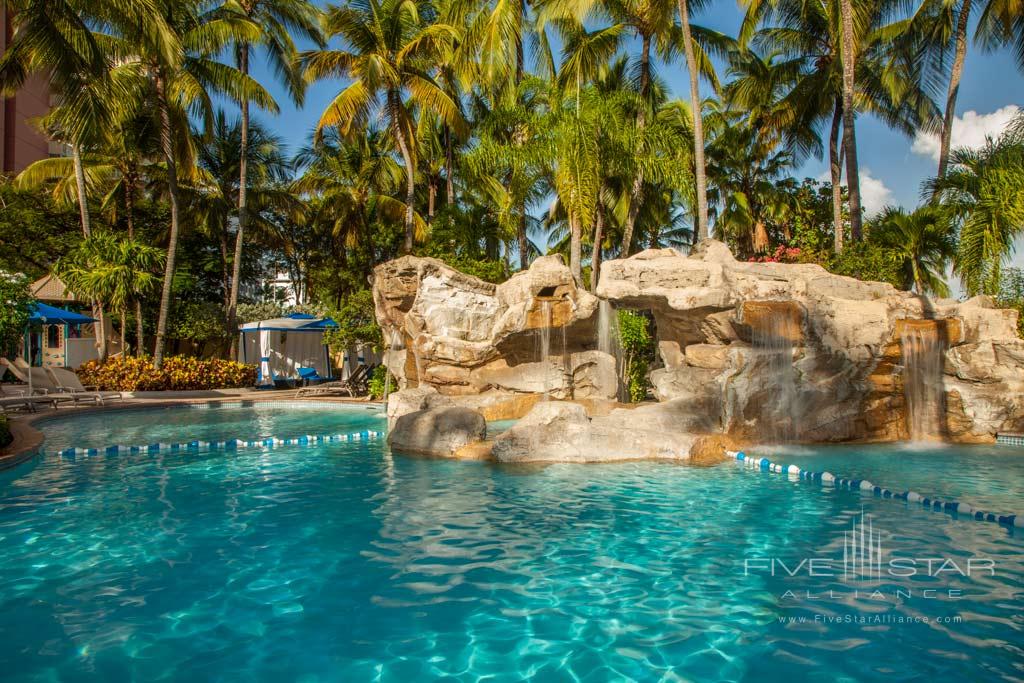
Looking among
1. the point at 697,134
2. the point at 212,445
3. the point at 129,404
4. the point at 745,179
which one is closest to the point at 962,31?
the point at 697,134

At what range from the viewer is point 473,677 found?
12.4 ft

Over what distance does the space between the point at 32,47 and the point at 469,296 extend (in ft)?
32.4

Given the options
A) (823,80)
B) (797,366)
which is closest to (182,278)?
(797,366)

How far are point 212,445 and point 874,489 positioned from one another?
10.8m

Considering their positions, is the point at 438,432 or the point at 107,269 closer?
the point at 438,432

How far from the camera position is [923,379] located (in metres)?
11.8

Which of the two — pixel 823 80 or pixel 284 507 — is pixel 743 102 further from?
pixel 284 507

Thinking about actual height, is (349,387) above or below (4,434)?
above

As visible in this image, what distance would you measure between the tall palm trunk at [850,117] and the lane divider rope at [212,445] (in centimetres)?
1514

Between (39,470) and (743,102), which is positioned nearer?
(39,470)

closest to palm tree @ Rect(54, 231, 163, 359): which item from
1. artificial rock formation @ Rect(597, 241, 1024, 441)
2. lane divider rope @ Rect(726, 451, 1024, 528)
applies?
artificial rock formation @ Rect(597, 241, 1024, 441)

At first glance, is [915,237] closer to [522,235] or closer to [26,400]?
[522,235]

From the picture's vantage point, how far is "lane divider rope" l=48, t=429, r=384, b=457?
36.8 ft

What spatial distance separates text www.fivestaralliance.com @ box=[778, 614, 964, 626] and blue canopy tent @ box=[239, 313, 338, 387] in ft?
80.3
